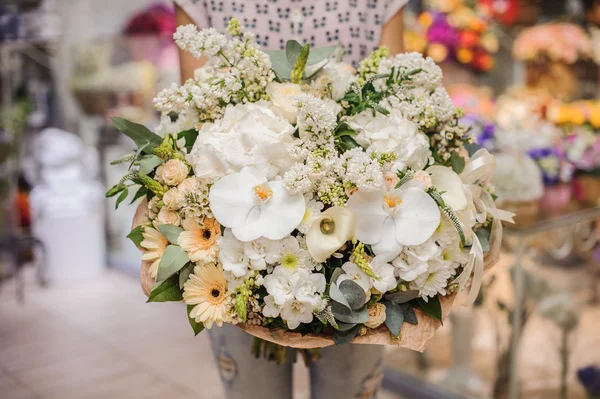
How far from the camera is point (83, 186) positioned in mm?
4289

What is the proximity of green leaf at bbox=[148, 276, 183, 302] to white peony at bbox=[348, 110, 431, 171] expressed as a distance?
1.26 feet

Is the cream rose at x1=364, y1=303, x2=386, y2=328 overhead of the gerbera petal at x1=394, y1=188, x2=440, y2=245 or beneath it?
beneath

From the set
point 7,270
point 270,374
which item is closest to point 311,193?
point 270,374

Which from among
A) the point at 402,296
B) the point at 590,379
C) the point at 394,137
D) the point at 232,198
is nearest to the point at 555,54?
the point at 590,379

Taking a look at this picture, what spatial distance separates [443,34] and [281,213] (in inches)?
111

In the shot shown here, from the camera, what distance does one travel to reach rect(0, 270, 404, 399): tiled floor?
9.14 feet

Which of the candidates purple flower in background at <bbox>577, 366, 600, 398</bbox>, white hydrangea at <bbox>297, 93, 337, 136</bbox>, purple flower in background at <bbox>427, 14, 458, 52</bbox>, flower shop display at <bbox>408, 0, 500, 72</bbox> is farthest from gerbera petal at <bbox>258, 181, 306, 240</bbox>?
purple flower in background at <bbox>427, 14, 458, 52</bbox>

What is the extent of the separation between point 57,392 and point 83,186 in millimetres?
1843

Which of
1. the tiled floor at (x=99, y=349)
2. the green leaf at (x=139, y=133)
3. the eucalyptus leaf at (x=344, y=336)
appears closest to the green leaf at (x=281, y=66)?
the green leaf at (x=139, y=133)

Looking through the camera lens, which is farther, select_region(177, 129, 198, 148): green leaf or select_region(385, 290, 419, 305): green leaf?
select_region(177, 129, 198, 148): green leaf

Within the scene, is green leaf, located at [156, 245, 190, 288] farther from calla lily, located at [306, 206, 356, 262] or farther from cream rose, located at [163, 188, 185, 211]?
calla lily, located at [306, 206, 356, 262]

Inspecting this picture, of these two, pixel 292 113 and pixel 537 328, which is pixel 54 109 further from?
pixel 292 113

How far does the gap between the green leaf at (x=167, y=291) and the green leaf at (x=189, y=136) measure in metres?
0.24

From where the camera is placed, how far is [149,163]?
41.6 inches
